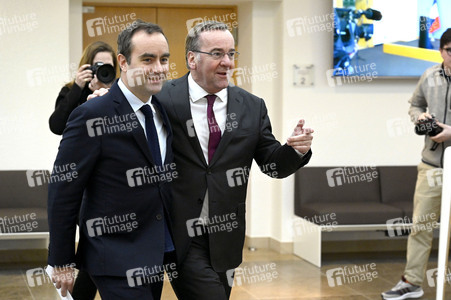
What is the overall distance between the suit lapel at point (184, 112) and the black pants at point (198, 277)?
1.20 ft

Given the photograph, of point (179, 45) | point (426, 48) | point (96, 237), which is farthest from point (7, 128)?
point (96, 237)

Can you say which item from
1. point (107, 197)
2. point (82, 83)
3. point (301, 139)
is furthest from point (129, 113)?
point (82, 83)

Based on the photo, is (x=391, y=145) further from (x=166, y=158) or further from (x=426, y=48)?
(x=166, y=158)

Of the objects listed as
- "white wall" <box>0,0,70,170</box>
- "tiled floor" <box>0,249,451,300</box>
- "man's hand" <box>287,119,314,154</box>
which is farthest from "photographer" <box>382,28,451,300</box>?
"white wall" <box>0,0,70,170</box>

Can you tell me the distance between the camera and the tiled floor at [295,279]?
594cm

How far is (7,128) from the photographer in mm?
7062

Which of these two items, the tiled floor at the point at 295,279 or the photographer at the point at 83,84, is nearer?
the photographer at the point at 83,84

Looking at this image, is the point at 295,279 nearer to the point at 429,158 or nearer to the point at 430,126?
the point at 429,158

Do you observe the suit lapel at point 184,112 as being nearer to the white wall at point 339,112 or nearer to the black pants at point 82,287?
the black pants at point 82,287

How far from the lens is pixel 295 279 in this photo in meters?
6.49

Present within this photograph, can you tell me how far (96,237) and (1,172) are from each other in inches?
176

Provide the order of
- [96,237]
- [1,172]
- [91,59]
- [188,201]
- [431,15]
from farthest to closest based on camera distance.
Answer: [431,15]
[1,172]
[91,59]
[188,201]
[96,237]

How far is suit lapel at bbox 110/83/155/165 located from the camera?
2.87m

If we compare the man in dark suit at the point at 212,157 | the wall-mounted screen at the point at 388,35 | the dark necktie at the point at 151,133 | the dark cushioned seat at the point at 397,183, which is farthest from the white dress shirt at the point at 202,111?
the dark cushioned seat at the point at 397,183
